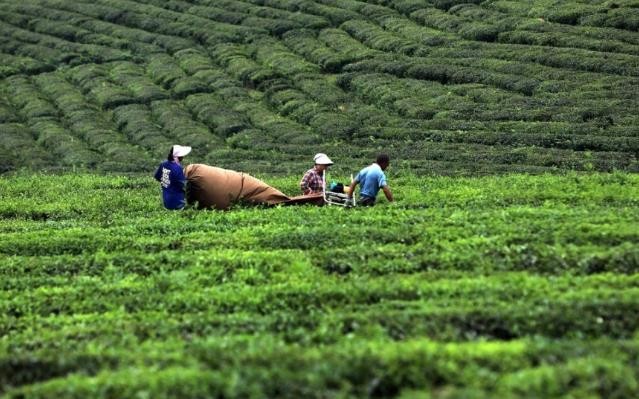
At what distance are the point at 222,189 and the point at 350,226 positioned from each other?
4664 mm

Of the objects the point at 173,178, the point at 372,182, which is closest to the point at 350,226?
the point at 372,182

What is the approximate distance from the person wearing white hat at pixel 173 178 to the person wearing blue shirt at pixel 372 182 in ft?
14.2

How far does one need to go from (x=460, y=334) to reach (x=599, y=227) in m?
6.09

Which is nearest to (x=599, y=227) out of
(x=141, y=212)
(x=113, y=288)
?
(x=113, y=288)

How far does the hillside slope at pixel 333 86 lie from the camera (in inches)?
1383

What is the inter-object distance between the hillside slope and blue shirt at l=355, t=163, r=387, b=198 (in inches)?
378

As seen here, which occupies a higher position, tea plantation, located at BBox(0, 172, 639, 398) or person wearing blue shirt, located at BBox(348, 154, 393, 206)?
person wearing blue shirt, located at BBox(348, 154, 393, 206)

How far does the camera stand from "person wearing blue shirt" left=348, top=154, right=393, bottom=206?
21.2 meters

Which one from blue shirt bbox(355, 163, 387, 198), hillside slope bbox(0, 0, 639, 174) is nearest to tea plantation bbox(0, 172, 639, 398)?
blue shirt bbox(355, 163, 387, 198)

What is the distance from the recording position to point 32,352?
11.4 m

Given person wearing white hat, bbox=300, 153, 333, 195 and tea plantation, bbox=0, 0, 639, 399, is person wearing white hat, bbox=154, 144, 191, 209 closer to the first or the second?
tea plantation, bbox=0, 0, 639, 399

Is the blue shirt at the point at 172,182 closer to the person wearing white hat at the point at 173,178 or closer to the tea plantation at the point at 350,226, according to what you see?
the person wearing white hat at the point at 173,178

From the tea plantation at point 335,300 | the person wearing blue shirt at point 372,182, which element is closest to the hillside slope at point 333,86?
the person wearing blue shirt at point 372,182

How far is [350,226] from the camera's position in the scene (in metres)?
18.1
